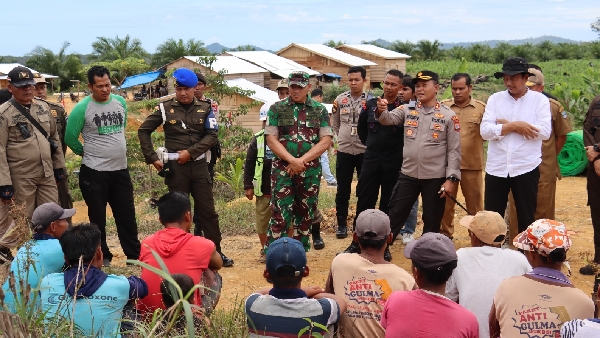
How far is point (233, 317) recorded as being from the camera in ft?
11.7

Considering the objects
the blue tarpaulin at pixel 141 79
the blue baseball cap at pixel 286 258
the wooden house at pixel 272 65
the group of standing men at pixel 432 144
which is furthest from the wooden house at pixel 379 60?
the blue baseball cap at pixel 286 258

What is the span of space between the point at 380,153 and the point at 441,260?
3.46 m

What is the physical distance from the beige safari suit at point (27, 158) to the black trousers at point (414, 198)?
321cm

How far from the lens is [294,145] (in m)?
5.85

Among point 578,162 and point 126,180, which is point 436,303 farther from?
point 578,162

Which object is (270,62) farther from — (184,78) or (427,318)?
(427,318)

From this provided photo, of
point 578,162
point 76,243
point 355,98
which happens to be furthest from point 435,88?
point 578,162

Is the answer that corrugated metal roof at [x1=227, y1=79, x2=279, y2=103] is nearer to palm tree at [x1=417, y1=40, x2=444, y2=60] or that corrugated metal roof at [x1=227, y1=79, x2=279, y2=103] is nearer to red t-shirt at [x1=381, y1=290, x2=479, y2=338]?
red t-shirt at [x1=381, y1=290, x2=479, y2=338]

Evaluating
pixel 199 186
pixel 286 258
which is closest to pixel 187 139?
pixel 199 186

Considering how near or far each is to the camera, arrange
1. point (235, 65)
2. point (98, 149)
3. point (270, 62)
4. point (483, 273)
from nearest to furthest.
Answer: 1. point (483, 273)
2. point (98, 149)
3. point (235, 65)
4. point (270, 62)

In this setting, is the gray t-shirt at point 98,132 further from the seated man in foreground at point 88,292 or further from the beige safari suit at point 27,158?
the seated man in foreground at point 88,292

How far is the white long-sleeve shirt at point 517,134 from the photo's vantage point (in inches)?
222

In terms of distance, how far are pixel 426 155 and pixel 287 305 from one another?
3.26m

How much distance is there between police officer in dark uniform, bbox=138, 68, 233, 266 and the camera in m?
6.01
